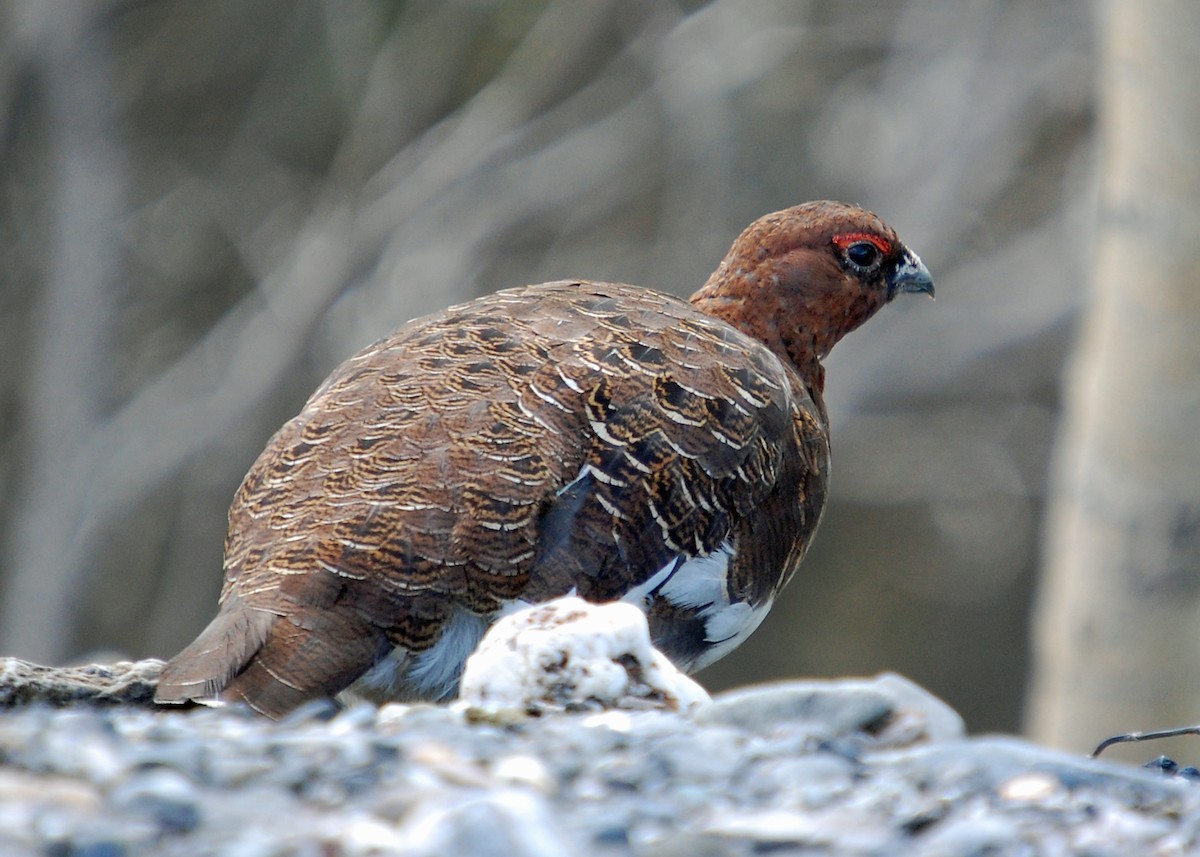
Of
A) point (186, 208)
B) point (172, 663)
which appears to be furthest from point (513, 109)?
point (172, 663)

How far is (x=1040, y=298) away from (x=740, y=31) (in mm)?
2909

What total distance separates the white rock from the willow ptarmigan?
Result: 1.74 feet

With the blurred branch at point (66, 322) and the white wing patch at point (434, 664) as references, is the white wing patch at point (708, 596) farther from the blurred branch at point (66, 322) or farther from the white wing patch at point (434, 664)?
the blurred branch at point (66, 322)

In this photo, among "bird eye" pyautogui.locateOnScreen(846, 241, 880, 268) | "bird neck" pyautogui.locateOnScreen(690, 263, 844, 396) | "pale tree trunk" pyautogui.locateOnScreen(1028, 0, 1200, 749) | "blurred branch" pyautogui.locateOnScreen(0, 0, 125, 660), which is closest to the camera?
"bird neck" pyautogui.locateOnScreen(690, 263, 844, 396)

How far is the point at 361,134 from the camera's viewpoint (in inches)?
496

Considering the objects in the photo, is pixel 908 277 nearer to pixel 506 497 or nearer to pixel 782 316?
pixel 782 316

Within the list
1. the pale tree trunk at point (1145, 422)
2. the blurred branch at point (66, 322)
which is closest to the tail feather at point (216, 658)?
the pale tree trunk at point (1145, 422)

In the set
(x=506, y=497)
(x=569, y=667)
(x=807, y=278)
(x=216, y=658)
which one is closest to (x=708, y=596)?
(x=506, y=497)

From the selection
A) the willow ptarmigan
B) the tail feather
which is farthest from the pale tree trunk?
the tail feather

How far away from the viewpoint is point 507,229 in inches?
475

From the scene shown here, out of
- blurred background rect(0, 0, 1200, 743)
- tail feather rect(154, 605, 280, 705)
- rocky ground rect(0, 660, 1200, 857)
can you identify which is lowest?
rocky ground rect(0, 660, 1200, 857)

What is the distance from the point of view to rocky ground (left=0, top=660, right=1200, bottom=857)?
6.90ft

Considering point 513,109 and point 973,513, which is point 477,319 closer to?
point 513,109

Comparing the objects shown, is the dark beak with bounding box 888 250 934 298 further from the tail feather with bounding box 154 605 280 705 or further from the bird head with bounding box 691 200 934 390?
the tail feather with bounding box 154 605 280 705
